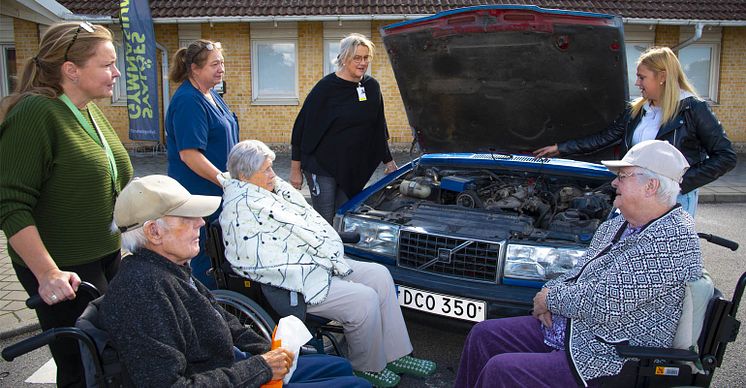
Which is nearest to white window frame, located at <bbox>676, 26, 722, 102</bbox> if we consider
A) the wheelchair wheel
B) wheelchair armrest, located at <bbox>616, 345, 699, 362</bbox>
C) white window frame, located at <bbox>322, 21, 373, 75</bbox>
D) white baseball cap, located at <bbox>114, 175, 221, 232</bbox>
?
white window frame, located at <bbox>322, 21, 373, 75</bbox>

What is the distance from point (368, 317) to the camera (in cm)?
336

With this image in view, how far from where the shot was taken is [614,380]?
8.27ft

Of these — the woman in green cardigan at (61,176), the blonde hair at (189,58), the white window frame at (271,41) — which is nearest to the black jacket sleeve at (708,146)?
the blonde hair at (189,58)

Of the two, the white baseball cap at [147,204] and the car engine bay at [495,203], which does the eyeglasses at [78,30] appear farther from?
the car engine bay at [495,203]

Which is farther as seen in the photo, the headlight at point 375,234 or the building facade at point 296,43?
the building facade at point 296,43

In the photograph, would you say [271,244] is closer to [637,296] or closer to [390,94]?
[637,296]

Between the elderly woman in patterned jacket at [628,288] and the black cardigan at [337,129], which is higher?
the black cardigan at [337,129]

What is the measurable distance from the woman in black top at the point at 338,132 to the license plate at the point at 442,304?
150cm

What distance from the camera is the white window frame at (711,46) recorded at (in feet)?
50.0

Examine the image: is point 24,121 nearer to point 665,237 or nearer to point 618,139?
point 665,237

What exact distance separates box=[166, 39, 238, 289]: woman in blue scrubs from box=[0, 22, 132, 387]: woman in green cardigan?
1.08 meters

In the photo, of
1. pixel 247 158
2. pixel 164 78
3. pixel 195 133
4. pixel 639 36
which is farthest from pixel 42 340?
pixel 639 36

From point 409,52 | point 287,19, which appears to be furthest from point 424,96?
point 287,19

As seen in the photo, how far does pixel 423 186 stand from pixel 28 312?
3.23m
